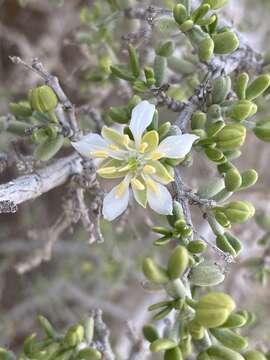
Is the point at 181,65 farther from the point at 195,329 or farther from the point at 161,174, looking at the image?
the point at 195,329

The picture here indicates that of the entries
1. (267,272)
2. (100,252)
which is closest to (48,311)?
(100,252)

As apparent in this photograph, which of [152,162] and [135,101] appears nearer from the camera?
[152,162]

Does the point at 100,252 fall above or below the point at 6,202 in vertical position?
below

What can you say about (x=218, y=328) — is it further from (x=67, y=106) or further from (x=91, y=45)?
(x=91, y=45)

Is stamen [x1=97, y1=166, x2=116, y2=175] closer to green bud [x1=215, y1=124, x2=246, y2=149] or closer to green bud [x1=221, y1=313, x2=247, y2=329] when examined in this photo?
green bud [x1=215, y1=124, x2=246, y2=149]

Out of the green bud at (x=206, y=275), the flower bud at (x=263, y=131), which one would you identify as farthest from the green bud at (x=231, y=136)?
the green bud at (x=206, y=275)

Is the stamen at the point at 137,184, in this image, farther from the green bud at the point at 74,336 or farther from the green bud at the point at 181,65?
the green bud at the point at 181,65
